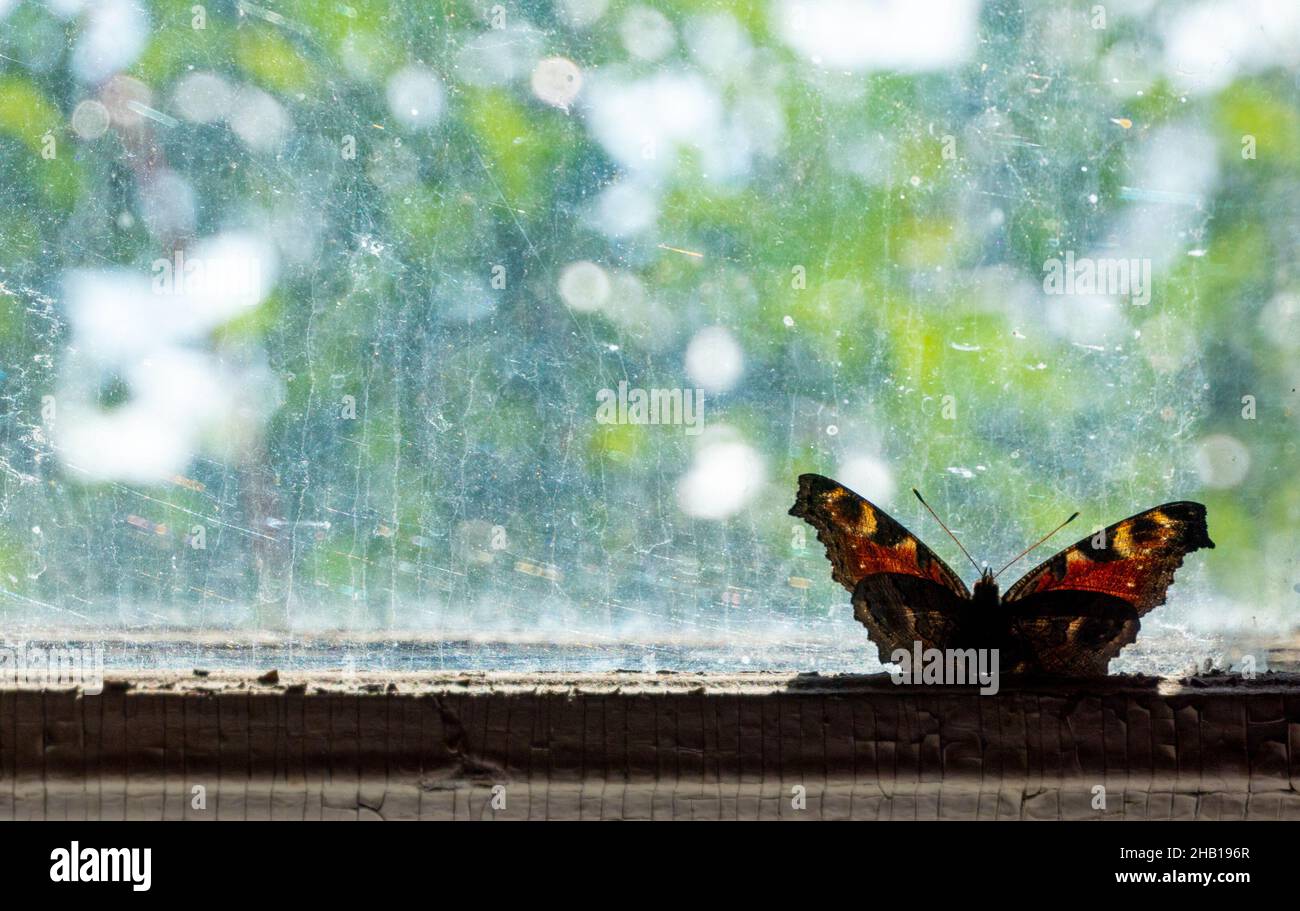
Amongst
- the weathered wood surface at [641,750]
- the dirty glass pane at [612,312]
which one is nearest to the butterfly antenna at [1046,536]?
the dirty glass pane at [612,312]

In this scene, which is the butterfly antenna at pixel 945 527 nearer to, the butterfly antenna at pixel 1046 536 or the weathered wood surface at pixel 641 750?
the butterfly antenna at pixel 1046 536

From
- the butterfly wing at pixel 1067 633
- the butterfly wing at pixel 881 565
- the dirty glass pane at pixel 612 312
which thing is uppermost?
the dirty glass pane at pixel 612 312

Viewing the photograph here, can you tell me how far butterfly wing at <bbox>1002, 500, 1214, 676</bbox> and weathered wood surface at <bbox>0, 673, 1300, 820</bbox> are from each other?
6 cm

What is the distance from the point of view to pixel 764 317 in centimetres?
76

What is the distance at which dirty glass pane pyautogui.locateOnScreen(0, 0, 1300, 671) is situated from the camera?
0.74 meters

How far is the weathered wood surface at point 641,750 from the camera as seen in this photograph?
0.60 meters

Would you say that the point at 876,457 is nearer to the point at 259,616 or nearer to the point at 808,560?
the point at 808,560

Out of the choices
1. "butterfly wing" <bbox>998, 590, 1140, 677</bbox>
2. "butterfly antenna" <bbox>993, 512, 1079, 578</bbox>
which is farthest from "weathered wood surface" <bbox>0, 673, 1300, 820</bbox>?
"butterfly antenna" <bbox>993, 512, 1079, 578</bbox>

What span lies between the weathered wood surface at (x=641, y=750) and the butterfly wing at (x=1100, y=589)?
6 cm
